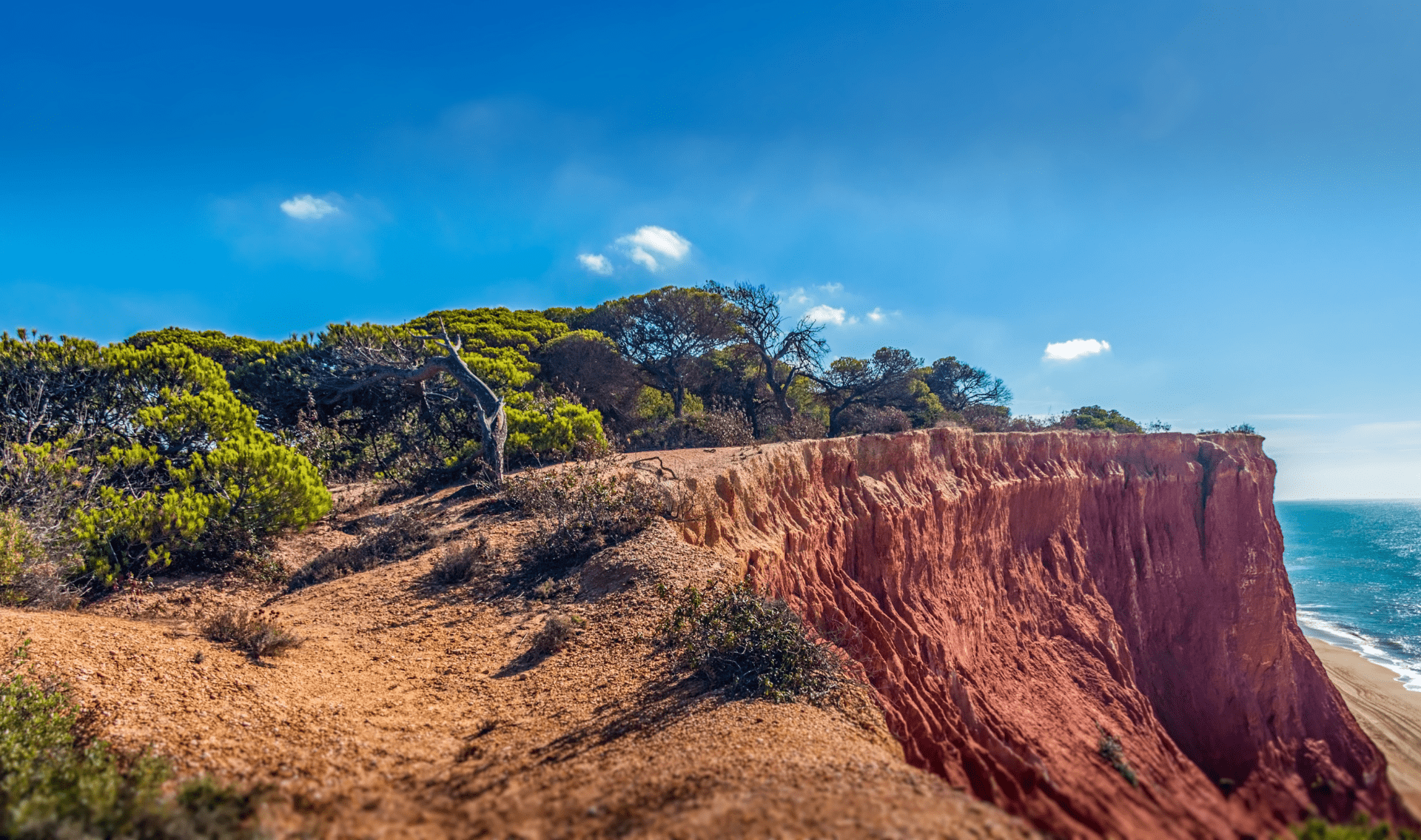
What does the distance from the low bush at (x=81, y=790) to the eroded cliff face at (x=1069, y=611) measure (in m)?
4.69

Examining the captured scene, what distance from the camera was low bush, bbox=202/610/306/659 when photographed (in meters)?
6.32

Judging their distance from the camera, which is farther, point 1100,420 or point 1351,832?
point 1100,420

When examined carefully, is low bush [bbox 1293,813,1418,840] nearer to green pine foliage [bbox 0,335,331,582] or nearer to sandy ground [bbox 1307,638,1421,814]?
green pine foliage [bbox 0,335,331,582]

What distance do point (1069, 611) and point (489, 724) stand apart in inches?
529

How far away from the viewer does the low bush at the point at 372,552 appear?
→ 9.44m

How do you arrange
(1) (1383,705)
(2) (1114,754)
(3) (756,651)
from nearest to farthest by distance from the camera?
(3) (756,651), (2) (1114,754), (1) (1383,705)

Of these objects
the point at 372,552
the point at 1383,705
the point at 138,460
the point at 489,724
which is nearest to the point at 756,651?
the point at 489,724

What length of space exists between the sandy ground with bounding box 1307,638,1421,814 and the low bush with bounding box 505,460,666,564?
66.8 ft

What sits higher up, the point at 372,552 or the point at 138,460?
the point at 138,460

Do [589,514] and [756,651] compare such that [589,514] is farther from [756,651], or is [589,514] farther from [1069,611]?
[1069,611]

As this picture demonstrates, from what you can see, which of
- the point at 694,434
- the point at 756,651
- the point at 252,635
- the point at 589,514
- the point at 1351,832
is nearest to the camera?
the point at 1351,832

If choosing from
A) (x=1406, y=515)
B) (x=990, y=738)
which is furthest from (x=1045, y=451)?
(x=1406, y=515)

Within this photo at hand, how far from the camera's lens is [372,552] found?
32.5 ft

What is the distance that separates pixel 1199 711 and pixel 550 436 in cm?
1705
